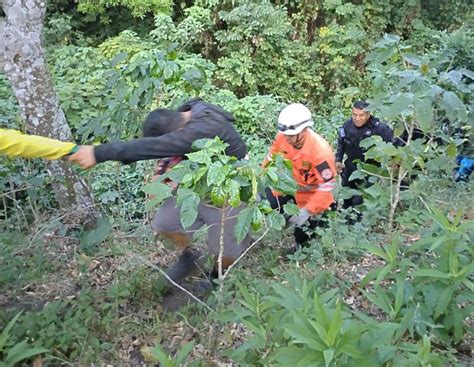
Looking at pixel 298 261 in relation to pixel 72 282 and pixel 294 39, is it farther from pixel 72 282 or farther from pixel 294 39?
pixel 294 39

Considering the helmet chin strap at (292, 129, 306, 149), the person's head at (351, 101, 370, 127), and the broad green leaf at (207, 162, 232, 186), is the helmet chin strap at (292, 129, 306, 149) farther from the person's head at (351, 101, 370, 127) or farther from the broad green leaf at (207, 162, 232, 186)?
the broad green leaf at (207, 162, 232, 186)

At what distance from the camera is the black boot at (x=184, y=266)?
3.94m

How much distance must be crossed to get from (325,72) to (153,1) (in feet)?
14.1

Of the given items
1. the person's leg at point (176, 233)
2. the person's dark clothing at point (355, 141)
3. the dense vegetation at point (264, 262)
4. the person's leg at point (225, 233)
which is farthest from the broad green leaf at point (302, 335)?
the person's dark clothing at point (355, 141)

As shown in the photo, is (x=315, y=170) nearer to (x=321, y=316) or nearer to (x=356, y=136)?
(x=356, y=136)

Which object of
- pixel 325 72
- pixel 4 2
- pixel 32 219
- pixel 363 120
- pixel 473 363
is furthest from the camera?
pixel 325 72

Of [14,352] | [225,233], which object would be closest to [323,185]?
[225,233]

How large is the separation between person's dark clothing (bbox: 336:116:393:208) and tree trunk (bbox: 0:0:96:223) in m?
2.78

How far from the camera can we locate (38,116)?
4559mm

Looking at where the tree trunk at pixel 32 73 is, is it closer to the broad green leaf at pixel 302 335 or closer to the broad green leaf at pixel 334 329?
the broad green leaf at pixel 302 335

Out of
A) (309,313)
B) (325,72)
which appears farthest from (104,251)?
(325,72)

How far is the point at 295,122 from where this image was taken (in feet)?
14.8

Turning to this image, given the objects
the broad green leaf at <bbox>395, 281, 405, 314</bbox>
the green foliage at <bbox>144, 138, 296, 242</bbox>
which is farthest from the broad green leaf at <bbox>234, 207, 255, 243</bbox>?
the broad green leaf at <bbox>395, 281, 405, 314</bbox>

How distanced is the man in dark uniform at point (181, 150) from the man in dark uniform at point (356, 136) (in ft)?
7.08
